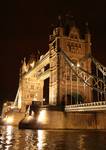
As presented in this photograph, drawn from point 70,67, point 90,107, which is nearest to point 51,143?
point 90,107

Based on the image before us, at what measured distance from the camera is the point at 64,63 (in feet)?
161

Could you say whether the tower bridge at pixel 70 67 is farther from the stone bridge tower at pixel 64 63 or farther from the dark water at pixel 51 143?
the dark water at pixel 51 143

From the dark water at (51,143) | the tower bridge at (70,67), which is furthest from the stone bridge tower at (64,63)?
the dark water at (51,143)

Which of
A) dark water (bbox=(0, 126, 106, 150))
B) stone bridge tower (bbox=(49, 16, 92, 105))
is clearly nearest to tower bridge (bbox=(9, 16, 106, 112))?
stone bridge tower (bbox=(49, 16, 92, 105))

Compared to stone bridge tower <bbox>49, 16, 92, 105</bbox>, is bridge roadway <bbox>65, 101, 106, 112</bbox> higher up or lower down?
lower down

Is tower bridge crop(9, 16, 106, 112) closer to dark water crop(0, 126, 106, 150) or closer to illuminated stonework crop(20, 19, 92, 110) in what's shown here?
illuminated stonework crop(20, 19, 92, 110)

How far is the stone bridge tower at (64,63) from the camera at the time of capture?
48.5 m

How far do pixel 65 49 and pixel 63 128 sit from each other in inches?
546

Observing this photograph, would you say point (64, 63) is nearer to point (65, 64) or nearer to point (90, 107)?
point (65, 64)

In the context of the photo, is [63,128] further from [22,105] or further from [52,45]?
[22,105]

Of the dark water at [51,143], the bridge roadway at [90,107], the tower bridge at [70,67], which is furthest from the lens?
the tower bridge at [70,67]

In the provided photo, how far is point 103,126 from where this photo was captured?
4406 centimetres

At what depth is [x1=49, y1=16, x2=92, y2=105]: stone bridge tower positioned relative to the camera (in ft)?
159

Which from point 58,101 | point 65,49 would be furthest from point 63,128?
point 65,49
